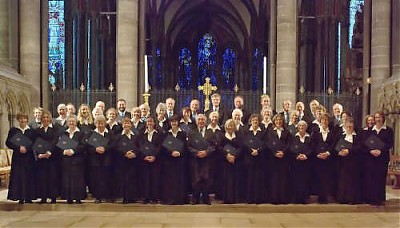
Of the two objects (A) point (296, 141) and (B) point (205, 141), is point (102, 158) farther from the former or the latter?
(A) point (296, 141)

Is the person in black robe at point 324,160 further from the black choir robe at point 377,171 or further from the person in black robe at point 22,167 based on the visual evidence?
the person in black robe at point 22,167

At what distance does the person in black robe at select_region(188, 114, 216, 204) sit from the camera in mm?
9367

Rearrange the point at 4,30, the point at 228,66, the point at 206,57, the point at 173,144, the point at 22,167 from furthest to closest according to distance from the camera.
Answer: the point at 206,57
the point at 228,66
the point at 4,30
the point at 22,167
the point at 173,144

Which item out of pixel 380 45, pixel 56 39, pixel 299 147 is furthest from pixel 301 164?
pixel 56 39

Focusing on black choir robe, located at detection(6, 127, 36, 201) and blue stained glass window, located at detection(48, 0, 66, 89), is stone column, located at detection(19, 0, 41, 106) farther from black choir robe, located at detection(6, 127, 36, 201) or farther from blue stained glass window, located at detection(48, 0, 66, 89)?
blue stained glass window, located at detection(48, 0, 66, 89)

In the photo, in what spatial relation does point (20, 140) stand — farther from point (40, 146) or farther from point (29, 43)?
point (29, 43)

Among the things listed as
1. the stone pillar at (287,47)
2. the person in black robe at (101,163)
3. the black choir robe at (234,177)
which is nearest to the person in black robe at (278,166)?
the black choir robe at (234,177)

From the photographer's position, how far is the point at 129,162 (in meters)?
9.52

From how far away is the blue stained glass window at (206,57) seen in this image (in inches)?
1631

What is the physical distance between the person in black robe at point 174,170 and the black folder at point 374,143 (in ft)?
9.63

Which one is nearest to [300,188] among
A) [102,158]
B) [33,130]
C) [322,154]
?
A: [322,154]

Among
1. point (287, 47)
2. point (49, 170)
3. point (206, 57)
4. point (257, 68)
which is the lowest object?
point (49, 170)

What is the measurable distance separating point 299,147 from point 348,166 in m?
0.86

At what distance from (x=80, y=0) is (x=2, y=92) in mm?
9822
